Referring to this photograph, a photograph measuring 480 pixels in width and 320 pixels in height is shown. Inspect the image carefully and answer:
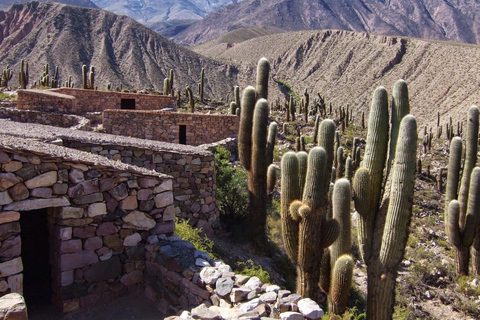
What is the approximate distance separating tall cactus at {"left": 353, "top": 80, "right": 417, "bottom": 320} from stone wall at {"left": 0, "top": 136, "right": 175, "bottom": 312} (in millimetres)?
3572

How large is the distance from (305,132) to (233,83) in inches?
1658

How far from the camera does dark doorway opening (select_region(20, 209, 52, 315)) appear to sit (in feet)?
20.7

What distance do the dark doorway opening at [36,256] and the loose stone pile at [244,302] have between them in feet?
7.71

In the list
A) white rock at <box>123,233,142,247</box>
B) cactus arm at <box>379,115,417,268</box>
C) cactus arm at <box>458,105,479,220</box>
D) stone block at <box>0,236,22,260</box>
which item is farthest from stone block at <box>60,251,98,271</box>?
cactus arm at <box>458,105,479,220</box>

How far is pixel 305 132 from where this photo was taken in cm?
3059

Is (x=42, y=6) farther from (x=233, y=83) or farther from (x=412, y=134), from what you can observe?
(x=412, y=134)

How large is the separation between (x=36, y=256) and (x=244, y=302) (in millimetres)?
3321

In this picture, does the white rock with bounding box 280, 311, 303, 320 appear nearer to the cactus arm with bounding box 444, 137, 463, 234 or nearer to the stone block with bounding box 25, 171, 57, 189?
the stone block with bounding box 25, 171, 57, 189

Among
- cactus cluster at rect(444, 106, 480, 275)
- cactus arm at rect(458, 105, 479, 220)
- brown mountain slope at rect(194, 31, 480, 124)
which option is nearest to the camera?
cactus cluster at rect(444, 106, 480, 275)

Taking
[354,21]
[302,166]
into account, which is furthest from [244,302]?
[354,21]

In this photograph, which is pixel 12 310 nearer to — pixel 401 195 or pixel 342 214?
pixel 401 195

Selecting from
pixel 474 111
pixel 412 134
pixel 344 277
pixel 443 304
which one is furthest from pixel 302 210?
pixel 474 111

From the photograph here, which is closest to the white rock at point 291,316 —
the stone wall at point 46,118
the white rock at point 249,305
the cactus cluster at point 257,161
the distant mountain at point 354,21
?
the white rock at point 249,305

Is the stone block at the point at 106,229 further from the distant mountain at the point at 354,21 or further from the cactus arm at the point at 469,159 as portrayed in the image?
the distant mountain at the point at 354,21
